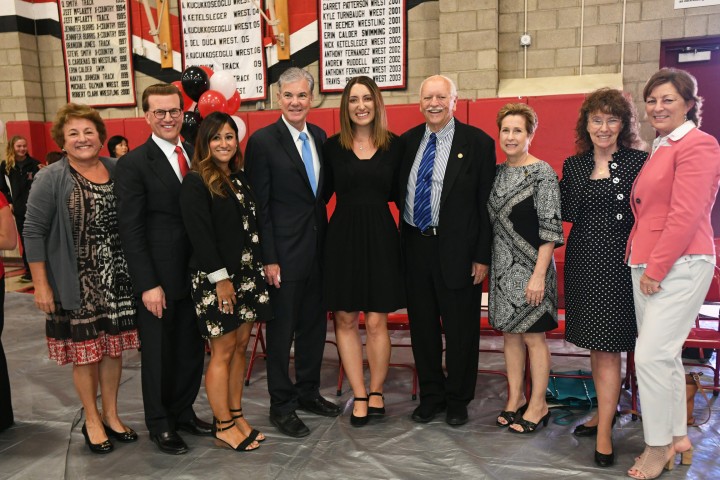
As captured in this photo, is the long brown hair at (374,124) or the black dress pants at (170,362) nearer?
the black dress pants at (170,362)

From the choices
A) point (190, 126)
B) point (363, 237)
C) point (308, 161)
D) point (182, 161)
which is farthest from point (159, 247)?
point (190, 126)

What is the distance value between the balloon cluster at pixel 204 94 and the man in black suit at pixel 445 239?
1549mm

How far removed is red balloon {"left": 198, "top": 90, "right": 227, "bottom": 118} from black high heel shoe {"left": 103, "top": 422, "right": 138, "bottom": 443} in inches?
82.2

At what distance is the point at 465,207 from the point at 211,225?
114 cm

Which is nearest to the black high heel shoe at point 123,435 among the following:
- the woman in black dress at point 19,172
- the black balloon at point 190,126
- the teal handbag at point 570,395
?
the black balloon at point 190,126

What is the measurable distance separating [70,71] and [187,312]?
19.5 ft

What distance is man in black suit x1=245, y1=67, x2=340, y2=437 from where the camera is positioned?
261 centimetres

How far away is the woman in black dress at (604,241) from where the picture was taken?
90.0 inches

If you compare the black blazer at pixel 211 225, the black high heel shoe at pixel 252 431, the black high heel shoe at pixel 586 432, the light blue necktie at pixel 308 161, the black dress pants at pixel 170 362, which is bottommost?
the black high heel shoe at pixel 586 432

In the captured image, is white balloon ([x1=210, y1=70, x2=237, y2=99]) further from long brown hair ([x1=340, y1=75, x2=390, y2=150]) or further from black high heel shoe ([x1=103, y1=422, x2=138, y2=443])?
black high heel shoe ([x1=103, y1=422, x2=138, y2=443])

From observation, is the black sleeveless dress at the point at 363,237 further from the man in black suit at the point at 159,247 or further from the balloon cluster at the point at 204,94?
the balloon cluster at the point at 204,94

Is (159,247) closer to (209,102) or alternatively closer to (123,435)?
(123,435)

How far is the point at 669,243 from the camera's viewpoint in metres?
2.03

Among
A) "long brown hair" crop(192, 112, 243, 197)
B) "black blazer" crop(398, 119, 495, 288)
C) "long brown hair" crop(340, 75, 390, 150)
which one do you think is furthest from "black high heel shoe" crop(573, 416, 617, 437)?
"long brown hair" crop(192, 112, 243, 197)
